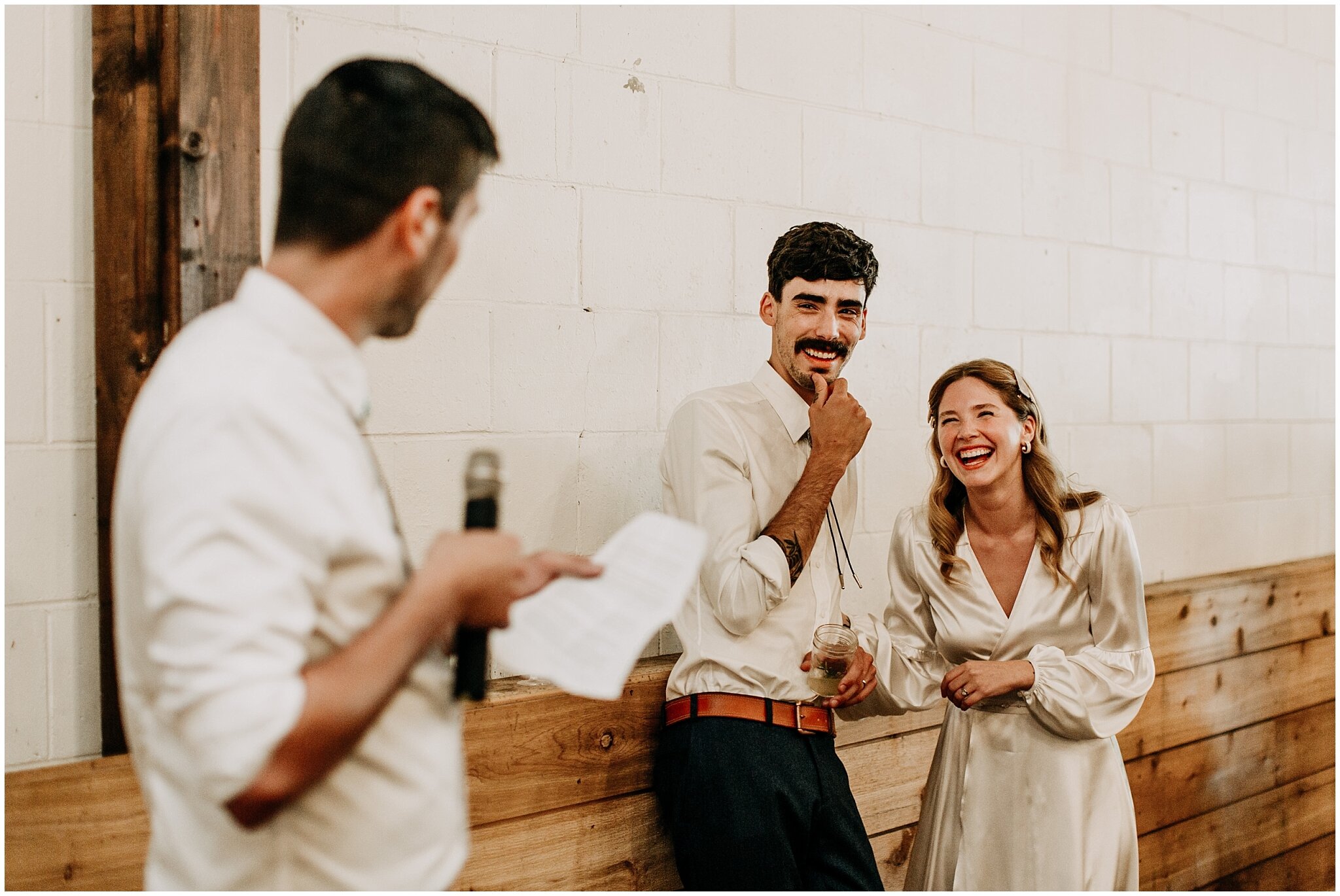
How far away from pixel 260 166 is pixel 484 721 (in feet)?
2.94

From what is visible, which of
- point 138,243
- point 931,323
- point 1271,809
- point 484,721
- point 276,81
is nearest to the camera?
point 138,243

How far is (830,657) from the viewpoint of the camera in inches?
62.9

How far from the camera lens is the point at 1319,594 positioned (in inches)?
119

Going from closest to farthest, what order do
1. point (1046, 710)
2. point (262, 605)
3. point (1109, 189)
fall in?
point (262, 605) → point (1046, 710) → point (1109, 189)

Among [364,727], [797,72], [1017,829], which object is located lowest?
[1017,829]

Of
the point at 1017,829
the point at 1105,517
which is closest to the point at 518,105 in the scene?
the point at 1105,517

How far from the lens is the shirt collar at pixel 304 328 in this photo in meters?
0.89

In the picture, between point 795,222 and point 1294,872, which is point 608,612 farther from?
point 1294,872

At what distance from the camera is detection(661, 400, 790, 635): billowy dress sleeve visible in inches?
59.8

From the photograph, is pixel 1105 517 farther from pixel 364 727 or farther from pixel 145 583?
pixel 145 583

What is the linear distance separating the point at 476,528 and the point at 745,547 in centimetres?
68

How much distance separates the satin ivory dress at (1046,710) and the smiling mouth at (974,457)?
0.55 feet

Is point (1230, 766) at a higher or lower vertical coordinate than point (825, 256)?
lower

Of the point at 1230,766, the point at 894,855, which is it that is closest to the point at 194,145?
the point at 894,855
